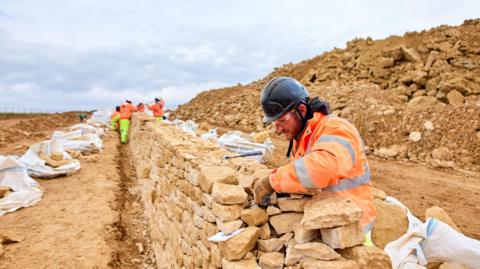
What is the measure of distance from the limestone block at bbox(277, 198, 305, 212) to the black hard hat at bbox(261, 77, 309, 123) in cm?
64

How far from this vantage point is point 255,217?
9.12ft

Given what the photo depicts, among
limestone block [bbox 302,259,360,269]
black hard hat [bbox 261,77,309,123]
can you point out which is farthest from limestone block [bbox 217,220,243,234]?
black hard hat [bbox 261,77,309,123]

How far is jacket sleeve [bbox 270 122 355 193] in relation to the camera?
224 cm

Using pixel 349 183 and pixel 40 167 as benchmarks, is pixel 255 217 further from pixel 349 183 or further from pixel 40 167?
pixel 40 167

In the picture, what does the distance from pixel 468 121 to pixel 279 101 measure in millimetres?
9937

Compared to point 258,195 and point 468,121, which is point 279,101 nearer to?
point 258,195

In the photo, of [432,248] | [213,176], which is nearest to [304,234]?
[213,176]

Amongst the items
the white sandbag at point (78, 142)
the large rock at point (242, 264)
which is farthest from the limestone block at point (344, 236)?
the white sandbag at point (78, 142)

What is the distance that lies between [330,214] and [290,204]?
0.49 m

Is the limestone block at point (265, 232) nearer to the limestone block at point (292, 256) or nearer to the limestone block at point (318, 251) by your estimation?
the limestone block at point (292, 256)

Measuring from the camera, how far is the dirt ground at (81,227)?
17.6 feet

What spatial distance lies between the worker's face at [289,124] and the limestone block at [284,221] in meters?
0.62

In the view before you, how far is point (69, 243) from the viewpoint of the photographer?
5840mm

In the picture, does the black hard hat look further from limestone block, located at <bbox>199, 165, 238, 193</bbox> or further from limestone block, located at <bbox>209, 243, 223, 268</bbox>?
limestone block, located at <bbox>209, 243, 223, 268</bbox>
